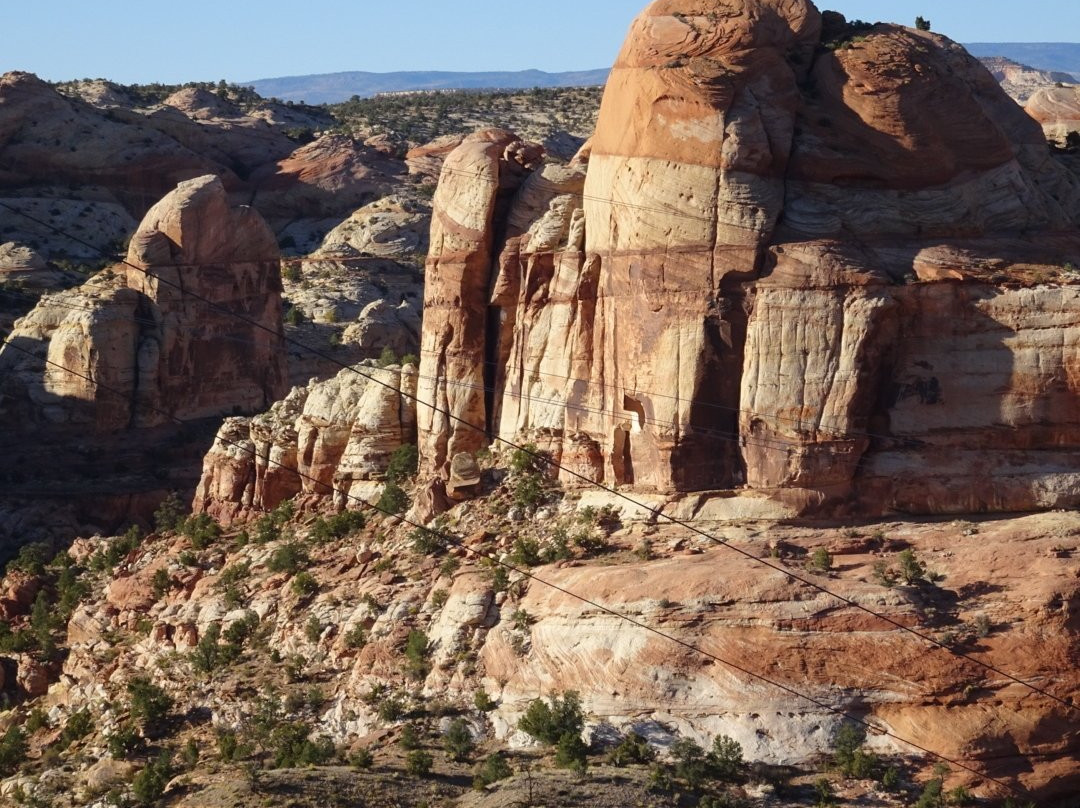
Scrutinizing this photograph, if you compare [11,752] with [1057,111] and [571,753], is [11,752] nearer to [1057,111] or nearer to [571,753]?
[571,753]

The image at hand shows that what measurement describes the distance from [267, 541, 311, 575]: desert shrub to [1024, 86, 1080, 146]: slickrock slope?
82.3 feet

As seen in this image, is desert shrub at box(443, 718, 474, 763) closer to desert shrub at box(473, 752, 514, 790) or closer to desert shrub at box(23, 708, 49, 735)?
desert shrub at box(473, 752, 514, 790)

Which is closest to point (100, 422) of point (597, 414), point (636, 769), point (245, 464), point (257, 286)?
point (257, 286)

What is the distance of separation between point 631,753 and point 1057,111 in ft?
96.9

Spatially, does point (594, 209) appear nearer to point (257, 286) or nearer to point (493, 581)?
point (493, 581)

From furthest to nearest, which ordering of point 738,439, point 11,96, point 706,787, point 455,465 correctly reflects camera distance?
point 11,96
point 455,465
point 738,439
point 706,787

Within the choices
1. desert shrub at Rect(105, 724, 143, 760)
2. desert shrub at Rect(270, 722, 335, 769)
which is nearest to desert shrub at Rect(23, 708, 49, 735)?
desert shrub at Rect(105, 724, 143, 760)

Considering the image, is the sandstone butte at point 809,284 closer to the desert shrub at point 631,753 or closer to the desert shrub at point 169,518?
the desert shrub at point 631,753

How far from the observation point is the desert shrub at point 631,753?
47688 millimetres

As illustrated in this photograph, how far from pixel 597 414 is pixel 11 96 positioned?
8602cm

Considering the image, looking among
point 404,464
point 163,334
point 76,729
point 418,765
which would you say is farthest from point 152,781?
point 163,334

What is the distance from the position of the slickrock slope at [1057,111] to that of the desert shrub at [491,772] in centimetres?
2859

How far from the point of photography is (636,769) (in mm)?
47375

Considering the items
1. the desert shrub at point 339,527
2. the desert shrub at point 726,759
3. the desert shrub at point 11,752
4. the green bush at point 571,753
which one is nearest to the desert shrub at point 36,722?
the desert shrub at point 11,752
